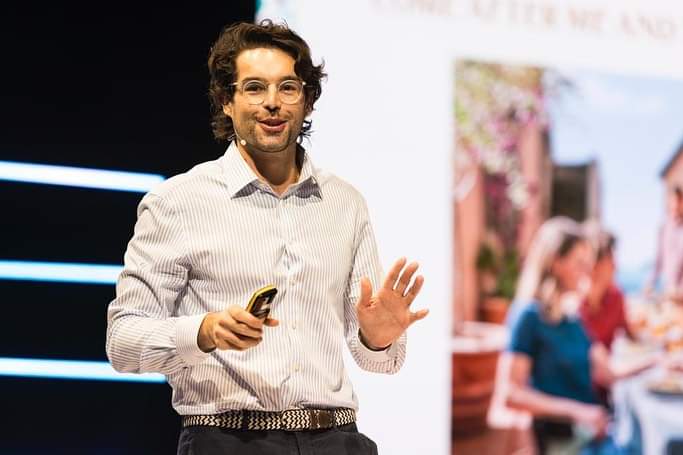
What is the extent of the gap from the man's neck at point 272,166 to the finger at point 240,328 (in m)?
0.40

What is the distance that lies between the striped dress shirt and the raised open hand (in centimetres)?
7

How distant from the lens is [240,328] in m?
1.52

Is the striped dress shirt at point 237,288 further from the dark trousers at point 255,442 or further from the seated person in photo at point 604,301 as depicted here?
the seated person in photo at point 604,301

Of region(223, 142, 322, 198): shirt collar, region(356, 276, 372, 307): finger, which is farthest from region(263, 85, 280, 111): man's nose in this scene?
region(356, 276, 372, 307): finger

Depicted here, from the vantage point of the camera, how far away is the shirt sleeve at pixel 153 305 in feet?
5.45

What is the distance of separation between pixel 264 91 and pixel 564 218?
6.85 feet

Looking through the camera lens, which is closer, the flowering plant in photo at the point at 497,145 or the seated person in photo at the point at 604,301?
the flowering plant in photo at the point at 497,145

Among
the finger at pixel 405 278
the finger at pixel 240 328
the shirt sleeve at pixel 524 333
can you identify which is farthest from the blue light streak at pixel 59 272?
the finger at pixel 240 328

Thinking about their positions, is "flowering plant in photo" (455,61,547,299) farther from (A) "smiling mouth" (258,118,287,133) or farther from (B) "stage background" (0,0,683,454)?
(A) "smiling mouth" (258,118,287,133)

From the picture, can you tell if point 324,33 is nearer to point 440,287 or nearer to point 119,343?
point 440,287

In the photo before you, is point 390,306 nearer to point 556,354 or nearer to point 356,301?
point 356,301

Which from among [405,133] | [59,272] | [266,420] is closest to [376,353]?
[266,420]

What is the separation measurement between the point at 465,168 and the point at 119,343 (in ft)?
6.76

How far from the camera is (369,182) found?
10.9ft
